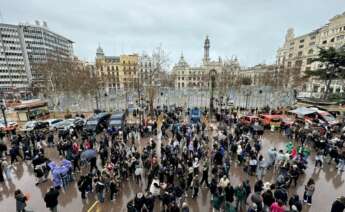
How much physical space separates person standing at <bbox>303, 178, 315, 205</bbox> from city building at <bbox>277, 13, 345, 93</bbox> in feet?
103

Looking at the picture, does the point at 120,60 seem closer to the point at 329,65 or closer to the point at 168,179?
the point at 329,65

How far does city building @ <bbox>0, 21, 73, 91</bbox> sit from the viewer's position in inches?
3061

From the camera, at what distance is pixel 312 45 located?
2409 inches

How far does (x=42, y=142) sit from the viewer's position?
51.0 ft

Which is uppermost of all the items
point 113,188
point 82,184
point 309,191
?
point 82,184

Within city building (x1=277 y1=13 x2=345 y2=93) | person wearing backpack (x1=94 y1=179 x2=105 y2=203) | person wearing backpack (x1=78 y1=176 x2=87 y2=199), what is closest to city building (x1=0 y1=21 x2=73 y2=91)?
person wearing backpack (x1=78 y1=176 x2=87 y2=199)

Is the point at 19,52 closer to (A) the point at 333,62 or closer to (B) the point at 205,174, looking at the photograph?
(B) the point at 205,174

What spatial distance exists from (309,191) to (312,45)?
71.6 m

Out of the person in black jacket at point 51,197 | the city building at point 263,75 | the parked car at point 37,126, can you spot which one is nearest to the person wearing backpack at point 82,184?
the person in black jacket at point 51,197

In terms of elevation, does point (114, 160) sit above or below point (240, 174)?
above

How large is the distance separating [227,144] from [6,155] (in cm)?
1657

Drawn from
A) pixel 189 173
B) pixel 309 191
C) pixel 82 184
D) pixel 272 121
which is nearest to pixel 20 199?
pixel 82 184

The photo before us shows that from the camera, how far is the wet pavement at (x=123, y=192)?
8.34m

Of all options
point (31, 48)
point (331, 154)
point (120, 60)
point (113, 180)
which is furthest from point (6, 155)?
point (31, 48)
